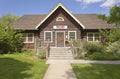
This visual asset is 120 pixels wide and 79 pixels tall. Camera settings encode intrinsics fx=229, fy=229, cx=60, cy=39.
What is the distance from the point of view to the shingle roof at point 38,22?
31.1 meters

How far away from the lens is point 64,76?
41.0 ft

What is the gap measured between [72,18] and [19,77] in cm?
1904

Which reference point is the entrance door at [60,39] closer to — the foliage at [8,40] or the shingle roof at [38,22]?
the shingle roof at [38,22]

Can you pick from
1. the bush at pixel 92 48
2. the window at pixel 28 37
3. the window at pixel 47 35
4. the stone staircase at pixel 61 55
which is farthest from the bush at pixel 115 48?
the window at pixel 28 37

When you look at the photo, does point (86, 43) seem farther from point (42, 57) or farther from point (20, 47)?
point (20, 47)

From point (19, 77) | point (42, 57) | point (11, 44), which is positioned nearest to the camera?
point (19, 77)

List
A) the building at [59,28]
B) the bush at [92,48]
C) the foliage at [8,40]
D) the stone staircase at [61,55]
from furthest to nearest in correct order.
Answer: the building at [59,28], the foliage at [8,40], the bush at [92,48], the stone staircase at [61,55]

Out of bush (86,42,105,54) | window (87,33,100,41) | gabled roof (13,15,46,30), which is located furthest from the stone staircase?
gabled roof (13,15,46,30)

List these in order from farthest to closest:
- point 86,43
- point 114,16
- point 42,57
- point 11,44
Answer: point 11,44 → point 86,43 → point 42,57 → point 114,16

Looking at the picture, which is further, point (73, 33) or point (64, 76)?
point (73, 33)

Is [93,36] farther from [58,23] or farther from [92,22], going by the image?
[58,23]

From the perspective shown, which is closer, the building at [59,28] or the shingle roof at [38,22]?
the building at [59,28]

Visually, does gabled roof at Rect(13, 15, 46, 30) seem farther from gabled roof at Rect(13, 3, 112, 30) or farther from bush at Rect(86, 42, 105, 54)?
bush at Rect(86, 42, 105, 54)

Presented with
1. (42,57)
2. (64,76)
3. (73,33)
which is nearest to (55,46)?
(73,33)
